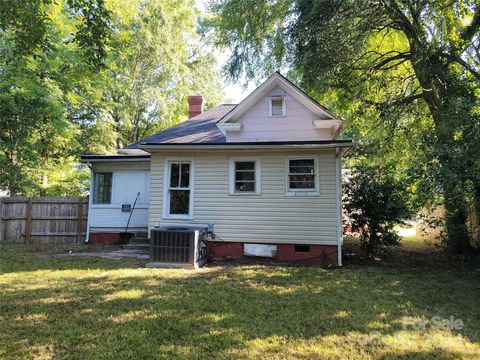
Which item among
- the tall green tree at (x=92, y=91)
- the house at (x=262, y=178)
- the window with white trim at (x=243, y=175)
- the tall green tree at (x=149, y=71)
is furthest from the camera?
the tall green tree at (x=149, y=71)

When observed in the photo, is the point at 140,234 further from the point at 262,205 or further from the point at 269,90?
the point at 269,90

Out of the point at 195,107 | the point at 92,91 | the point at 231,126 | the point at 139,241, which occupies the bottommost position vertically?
the point at 139,241

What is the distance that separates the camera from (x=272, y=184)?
9.16m

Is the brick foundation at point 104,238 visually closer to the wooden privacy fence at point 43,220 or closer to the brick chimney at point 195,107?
the wooden privacy fence at point 43,220

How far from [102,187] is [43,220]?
2.54 meters

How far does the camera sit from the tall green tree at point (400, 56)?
6664mm

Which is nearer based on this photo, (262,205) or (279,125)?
(262,205)

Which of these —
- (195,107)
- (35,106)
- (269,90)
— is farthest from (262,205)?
(35,106)

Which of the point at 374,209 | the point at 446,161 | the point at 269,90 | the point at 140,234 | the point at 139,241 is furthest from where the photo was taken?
the point at 140,234

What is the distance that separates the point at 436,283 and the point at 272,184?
14.4ft

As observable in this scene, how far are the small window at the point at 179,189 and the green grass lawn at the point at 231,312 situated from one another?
223 cm

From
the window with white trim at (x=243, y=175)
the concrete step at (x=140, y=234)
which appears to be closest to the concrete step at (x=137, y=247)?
the concrete step at (x=140, y=234)

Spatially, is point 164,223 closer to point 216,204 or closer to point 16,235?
point 216,204

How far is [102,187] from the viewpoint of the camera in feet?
39.2
